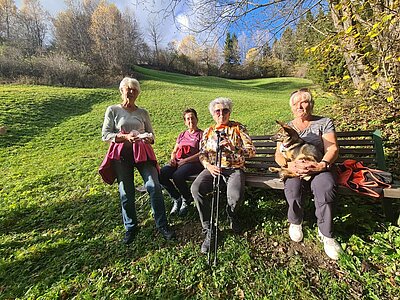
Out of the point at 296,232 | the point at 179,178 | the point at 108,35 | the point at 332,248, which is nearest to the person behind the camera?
the point at 332,248

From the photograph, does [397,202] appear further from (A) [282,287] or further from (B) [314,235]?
(A) [282,287]

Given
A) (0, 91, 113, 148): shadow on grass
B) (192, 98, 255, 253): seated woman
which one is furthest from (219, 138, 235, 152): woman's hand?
(0, 91, 113, 148): shadow on grass

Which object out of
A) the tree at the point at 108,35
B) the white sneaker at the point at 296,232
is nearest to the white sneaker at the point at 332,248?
the white sneaker at the point at 296,232

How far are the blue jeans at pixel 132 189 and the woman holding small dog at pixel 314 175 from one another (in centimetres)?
153

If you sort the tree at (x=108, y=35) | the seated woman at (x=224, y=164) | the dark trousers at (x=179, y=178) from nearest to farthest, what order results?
the seated woman at (x=224, y=164) → the dark trousers at (x=179, y=178) → the tree at (x=108, y=35)

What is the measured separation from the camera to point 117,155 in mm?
3074

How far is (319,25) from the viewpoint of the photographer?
532cm

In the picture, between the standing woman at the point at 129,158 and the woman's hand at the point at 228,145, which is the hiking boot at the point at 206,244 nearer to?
the standing woman at the point at 129,158

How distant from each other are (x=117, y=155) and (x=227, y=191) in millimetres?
1428

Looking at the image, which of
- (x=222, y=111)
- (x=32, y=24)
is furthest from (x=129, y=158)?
(x=32, y=24)

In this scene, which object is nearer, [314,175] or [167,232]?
[314,175]

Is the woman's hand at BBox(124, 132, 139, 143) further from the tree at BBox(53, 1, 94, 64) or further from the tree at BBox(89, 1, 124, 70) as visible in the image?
the tree at BBox(53, 1, 94, 64)

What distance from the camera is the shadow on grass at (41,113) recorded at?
1029 centimetres

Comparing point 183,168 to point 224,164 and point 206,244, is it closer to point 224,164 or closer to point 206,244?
point 224,164
